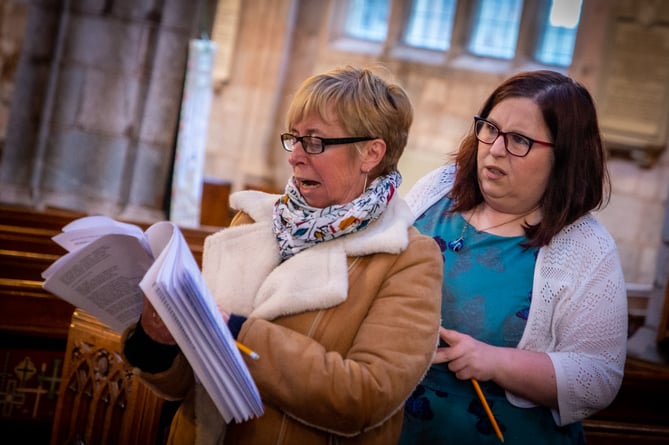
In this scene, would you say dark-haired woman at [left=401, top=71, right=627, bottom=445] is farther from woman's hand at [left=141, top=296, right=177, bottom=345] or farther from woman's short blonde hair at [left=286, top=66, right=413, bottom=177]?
woman's hand at [left=141, top=296, right=177, bottom=345]

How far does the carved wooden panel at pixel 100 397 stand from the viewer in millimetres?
2410

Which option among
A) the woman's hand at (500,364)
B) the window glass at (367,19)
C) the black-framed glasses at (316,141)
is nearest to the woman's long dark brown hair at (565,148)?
the woman's hand at (500,364)

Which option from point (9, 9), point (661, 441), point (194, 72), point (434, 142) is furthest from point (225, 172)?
point (661, 441)

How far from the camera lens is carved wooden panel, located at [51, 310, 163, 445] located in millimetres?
2410

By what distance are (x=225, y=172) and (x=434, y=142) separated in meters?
2.58

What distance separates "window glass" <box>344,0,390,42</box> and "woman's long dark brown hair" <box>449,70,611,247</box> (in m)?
9.78

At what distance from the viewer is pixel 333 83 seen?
1.81 meters

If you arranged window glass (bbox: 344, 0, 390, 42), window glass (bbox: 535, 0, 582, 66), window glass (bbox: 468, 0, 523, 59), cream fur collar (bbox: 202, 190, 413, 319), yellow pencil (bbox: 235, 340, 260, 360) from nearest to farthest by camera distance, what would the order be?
1. yellow pencil (bbox: 235, 340, 260, 360)
2. cream fur collar (bbox: 202, 190, 413, 319)
3. window glass (bbox: 535, 0, 582, 66)
4. window glass (bbox: 468, 0, 523, 59)
5. window glass (bbox: 344, 0, 390, 42)

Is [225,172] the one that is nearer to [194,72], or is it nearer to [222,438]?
[194,72]

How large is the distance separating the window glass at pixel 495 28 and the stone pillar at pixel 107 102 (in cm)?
619

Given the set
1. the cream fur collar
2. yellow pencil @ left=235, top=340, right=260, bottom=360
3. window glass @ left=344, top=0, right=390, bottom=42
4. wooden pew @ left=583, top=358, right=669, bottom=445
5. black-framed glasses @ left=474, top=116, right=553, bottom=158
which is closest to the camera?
yellow pencil @ left=235, top=340, right=260, bottom=360

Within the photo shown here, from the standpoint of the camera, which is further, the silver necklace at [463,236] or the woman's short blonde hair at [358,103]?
the silver necklace at [463,236]

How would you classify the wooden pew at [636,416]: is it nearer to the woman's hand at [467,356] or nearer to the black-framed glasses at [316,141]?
the woman's hand at [467,356]

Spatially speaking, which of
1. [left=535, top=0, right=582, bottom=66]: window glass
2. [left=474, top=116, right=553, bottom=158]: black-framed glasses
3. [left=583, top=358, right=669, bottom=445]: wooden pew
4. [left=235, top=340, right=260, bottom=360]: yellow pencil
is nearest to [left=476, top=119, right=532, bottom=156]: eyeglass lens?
[left=474, top=116, right=553, bottom=158]: black-framed glasses
